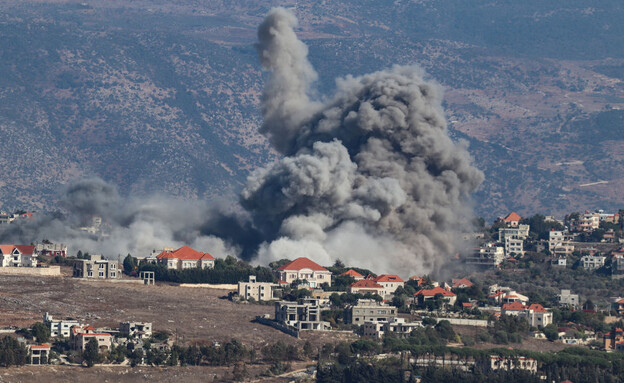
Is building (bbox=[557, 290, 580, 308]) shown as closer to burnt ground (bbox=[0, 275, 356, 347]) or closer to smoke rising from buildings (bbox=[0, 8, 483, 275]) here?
smoke rising from buildings (bbox=[0, 8, 483, 275])

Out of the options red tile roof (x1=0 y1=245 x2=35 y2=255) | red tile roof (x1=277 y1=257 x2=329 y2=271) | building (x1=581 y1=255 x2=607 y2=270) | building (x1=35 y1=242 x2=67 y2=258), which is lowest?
red tile roof (x1=277 y1=257 x2=329 y2=271)

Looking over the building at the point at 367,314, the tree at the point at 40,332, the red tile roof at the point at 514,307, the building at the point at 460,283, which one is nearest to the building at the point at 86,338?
the tree at the point at 40,332

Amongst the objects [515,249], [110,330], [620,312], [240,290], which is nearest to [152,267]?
[240,290]

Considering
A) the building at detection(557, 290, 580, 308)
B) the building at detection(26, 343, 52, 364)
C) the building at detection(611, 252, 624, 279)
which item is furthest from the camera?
the building at detection(611, 252, 624, 279)

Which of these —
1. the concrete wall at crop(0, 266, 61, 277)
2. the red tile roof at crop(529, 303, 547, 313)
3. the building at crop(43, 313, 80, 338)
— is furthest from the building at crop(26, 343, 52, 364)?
the red tile roof at crop(529, 303, 547, 313)

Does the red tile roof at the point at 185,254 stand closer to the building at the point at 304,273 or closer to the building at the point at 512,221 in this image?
the building at the point at 304,273

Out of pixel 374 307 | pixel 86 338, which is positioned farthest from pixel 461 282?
pixel 86 338
